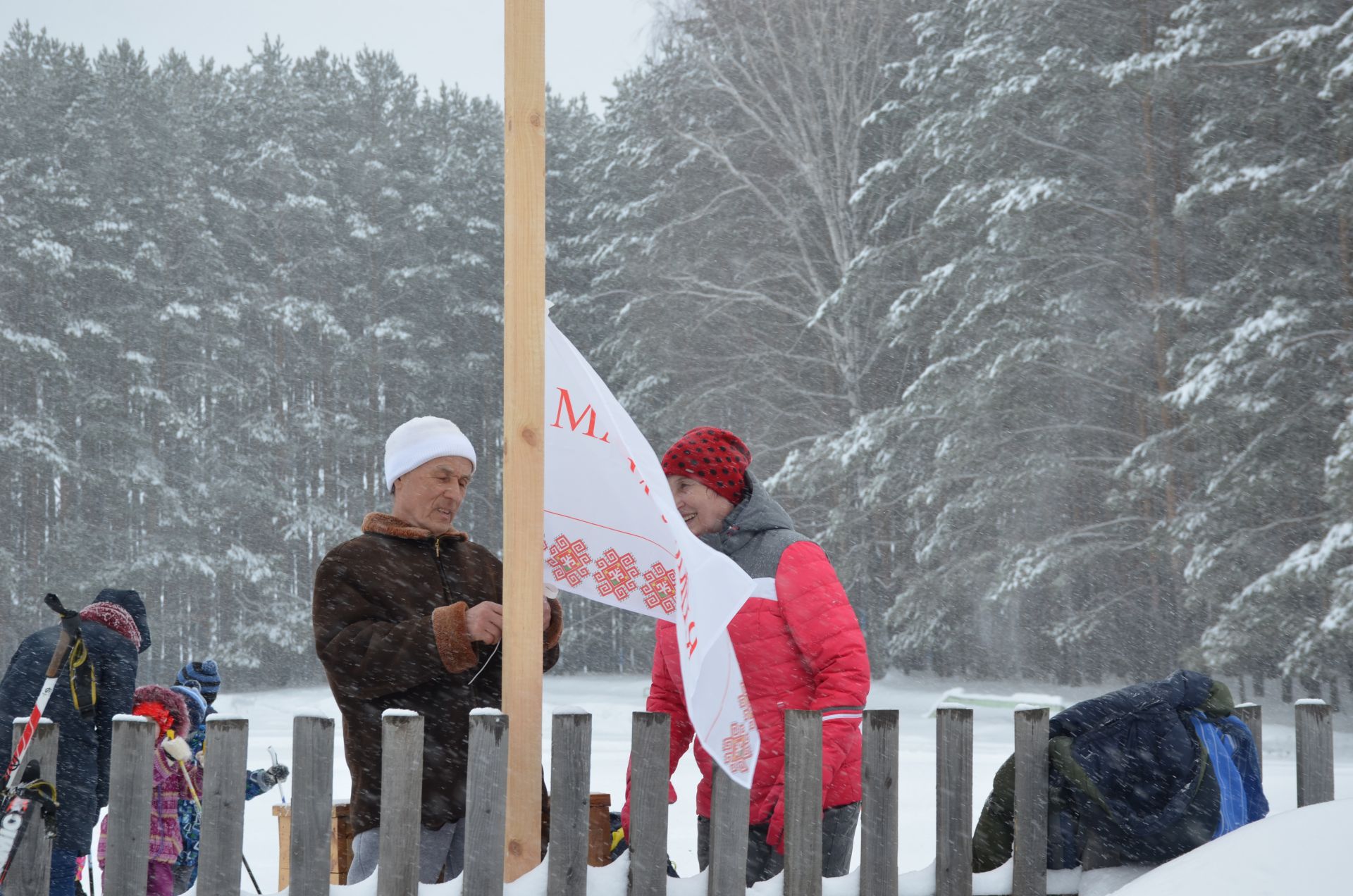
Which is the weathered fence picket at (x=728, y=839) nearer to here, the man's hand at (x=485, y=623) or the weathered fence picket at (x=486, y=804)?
the weathered fence picket at (x=486, y=804)

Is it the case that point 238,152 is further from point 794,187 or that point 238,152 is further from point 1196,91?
point 1196,91

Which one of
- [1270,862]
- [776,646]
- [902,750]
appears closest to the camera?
[1270,862]

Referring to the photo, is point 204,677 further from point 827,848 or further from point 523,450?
point 523,450

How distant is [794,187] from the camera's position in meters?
23.3

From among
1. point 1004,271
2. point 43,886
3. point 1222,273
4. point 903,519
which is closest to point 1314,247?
point 1222,273

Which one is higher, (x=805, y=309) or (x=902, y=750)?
(x=805, y=309)

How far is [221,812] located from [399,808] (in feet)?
1.17

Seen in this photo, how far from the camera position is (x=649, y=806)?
270 centimetres

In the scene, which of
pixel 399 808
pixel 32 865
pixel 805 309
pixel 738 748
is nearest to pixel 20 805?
pixel 32 865

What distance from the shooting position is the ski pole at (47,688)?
106 inches

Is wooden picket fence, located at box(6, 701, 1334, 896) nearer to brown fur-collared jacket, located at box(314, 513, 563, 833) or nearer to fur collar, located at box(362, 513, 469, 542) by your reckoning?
brown fur-collared jacket, located at box(314, 513, 563, 833)

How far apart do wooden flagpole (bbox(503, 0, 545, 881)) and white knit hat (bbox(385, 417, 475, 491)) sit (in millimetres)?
460

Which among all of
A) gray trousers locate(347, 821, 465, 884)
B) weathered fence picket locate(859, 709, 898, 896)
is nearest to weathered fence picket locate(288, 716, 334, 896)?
gray trousers locate(347, 821, 465, 884)

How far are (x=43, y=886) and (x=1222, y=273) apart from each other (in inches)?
700
